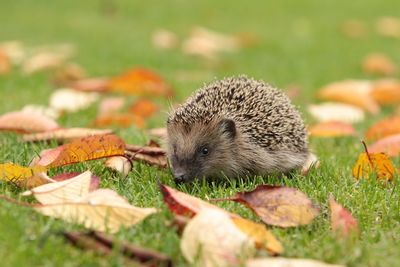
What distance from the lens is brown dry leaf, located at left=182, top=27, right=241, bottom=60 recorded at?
11469mm

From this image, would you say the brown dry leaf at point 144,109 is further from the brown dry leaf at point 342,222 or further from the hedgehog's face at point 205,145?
the brown dry leaf at point 342,222

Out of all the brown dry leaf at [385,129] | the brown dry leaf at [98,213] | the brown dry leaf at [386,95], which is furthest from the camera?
the brown dry leaf at [386,95]

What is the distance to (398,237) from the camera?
345 cm

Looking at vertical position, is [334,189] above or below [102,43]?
below

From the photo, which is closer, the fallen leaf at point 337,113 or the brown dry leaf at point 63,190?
the brown dry leaf at point 63,190

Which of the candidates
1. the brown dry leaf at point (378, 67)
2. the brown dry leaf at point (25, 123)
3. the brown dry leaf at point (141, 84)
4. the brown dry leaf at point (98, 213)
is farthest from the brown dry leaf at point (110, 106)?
the brown dry leaf at point (378, 67)

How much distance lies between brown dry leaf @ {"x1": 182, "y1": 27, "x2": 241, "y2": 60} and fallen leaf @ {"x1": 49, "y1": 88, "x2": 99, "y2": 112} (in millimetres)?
3799

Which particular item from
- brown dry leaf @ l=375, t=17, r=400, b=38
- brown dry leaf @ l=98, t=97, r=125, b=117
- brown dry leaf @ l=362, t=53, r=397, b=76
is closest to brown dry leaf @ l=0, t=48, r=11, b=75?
brown dry leaf @ l=98, t=97, r=125, b=117

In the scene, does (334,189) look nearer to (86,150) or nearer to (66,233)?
(86,150)

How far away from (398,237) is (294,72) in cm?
710

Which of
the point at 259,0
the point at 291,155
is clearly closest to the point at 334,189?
the point at 291,155

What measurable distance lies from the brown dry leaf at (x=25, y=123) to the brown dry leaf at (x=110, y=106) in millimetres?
1638

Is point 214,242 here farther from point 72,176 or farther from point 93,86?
point 93,86

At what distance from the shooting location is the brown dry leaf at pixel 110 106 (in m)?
7.17
